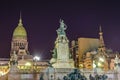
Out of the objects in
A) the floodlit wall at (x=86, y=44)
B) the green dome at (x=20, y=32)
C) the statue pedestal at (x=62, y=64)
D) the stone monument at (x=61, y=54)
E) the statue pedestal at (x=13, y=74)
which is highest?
the green dome at (x=20, y=32)

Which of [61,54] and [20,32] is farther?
[20,32]

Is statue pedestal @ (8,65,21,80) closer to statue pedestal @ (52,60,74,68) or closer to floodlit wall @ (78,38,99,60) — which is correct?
statue pedestal @ (52,60,74,68)

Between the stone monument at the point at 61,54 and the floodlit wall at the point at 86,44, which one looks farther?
the floodlit wall at the point at 86,44

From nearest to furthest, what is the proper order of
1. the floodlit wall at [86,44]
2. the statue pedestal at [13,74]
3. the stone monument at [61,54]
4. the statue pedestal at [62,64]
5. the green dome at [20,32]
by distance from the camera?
the statue pedestal at [13,74], the statue pedestal at [62,64], the stone monument at [61,54], the floodlit wall at [86,44], the green dome at [20,32]

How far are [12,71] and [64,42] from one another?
1533 cm

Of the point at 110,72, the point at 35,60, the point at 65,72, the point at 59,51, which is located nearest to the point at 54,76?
the point at 65,72

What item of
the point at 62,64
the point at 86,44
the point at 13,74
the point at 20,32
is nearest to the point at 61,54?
the point at 62,64

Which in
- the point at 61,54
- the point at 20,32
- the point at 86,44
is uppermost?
the point at 20,32

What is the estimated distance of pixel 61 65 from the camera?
240 ft

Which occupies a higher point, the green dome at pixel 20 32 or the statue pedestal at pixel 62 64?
the green dome at pixel 20 32

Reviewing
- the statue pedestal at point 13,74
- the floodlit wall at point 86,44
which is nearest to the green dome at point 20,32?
the floodlit wall at point 86,44

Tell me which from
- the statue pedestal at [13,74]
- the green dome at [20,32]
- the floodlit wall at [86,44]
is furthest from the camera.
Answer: the green dome at [20,32]

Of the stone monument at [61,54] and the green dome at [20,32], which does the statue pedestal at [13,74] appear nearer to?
the stone monument at [61,54]

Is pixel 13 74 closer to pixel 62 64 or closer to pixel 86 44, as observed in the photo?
pixel 62 64
